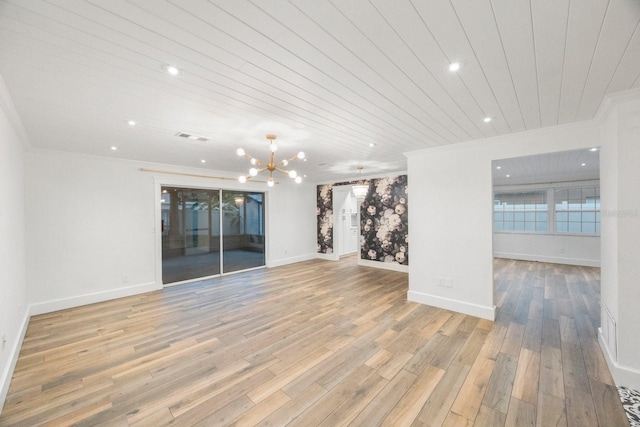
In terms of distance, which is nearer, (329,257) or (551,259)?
(551,259)

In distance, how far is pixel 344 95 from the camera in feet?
7.09

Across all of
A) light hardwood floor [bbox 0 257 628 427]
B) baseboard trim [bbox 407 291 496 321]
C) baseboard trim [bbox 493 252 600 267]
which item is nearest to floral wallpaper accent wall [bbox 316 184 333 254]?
light hardwood floor [bbox 0 257 628 427]

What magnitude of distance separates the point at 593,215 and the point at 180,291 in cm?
1034

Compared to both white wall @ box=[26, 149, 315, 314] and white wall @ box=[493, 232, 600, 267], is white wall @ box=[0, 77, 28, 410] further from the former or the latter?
white wall @ box=[493, 232, 600, 267]

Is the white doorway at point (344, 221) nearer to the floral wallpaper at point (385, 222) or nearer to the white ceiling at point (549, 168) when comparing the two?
the floral wallpaper at point (385, 222)

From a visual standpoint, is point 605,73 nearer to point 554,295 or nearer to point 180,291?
point 554,295

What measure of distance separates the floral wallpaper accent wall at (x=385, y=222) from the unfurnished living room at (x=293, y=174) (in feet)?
5.34

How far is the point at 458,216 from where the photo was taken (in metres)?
3.70

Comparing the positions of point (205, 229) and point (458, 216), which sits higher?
point (458, 216)

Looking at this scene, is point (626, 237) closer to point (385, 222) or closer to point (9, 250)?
point (385, 222)

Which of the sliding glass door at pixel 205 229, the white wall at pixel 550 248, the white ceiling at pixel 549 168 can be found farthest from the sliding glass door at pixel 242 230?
the white wall at pixel 550 248

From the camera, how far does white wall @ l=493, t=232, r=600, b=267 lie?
21.2 feet

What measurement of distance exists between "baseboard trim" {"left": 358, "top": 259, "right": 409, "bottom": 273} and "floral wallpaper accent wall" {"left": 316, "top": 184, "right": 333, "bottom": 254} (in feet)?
4.18

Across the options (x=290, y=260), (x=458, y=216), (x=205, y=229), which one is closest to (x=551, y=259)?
(x=458, y=216)
